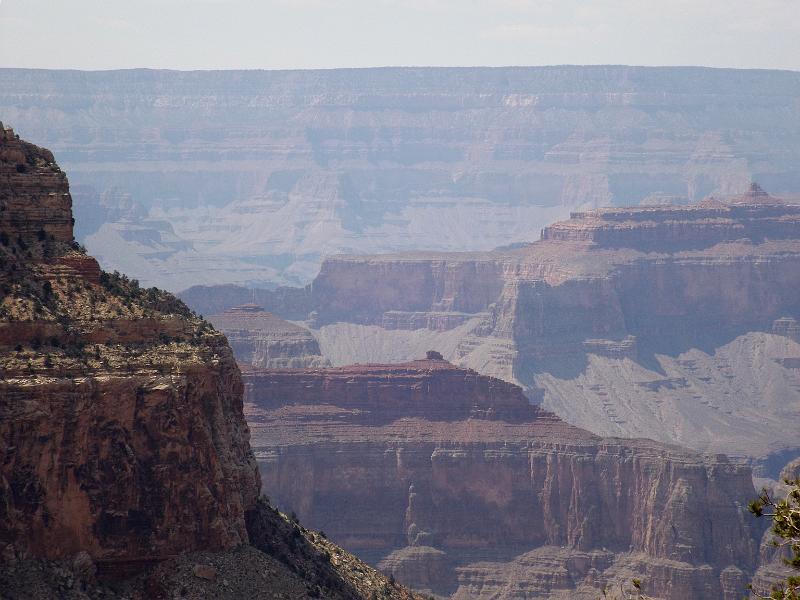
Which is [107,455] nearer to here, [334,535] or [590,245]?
[334,535]

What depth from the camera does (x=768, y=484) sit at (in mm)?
113562

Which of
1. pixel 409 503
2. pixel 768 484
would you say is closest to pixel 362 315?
pixel 768 484

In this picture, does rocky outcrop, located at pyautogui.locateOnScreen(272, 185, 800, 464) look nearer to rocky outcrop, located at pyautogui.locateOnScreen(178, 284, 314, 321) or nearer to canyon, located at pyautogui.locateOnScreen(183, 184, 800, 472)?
canyon, located at pyautogui.locateOnScreen(183, 184, 800, 472)

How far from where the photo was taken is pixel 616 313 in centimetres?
15100

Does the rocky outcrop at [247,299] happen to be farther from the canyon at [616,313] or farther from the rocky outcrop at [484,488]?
the rocky outcrop at [484,488]

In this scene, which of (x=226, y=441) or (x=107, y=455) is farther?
(x=226, y=441)

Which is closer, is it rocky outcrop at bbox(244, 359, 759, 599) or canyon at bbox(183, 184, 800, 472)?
rocky outcrop at bbox(244, 359, 759, 599)

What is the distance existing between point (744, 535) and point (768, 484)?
81.3 ft

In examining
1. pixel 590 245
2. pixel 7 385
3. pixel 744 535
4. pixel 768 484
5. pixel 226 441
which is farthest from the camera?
pixel 590 245

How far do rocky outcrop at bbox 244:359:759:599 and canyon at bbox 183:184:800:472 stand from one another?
130 feet

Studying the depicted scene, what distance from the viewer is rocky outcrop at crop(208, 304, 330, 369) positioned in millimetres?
→ 123312

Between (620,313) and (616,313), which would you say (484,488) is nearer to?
(616,313)

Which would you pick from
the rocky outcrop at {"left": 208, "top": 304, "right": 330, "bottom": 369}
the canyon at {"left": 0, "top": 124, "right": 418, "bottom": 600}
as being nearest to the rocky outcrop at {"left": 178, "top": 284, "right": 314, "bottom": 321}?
the rocky outcrop at {"left": 208, "top": 304, "right": 330, "bottom": 369}

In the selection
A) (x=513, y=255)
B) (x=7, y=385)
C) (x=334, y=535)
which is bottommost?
(x=334, y=535)
